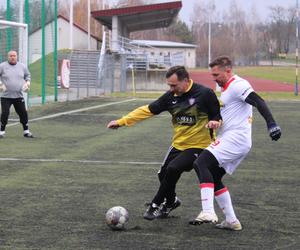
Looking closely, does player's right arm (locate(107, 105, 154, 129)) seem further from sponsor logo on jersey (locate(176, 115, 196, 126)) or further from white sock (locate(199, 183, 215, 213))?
A: white sock (locate(199, 183, 215, 213))

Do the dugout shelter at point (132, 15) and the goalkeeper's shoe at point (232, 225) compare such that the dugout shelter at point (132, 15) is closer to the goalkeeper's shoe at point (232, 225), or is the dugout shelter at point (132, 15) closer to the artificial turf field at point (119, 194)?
the artificial turf field at point (119, 194)

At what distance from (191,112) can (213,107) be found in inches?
10.4

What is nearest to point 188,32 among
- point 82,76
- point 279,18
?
point 279,18

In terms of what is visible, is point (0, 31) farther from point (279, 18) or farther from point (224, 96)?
point (279, 18)

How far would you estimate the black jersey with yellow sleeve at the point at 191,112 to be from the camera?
6.59 metres

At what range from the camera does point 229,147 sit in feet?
21.1

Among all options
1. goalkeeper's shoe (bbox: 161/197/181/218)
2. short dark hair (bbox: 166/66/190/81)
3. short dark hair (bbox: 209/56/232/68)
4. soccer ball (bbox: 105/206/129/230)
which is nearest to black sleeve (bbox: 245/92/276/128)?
short dark hair (bbox: 209/56/232/68)

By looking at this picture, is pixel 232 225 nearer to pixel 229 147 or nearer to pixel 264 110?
pixel 229 147

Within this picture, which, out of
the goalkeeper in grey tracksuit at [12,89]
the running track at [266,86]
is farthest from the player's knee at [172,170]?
the running track at [266,86]


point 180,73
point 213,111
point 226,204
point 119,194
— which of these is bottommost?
point 119,194

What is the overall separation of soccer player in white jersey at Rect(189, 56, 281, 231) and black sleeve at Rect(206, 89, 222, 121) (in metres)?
0.09

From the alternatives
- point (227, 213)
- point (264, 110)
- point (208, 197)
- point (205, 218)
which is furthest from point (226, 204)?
point (264, 110)

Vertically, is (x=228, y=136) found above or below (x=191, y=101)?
below

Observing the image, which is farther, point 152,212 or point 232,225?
point 152,212
